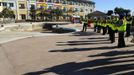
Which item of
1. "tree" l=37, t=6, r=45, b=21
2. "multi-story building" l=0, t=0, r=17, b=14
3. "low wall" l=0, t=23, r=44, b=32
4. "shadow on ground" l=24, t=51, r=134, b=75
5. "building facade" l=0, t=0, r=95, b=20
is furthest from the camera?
"tree" l=37, t=6, r=45, b=21

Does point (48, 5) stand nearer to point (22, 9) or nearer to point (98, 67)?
point (22, 9)

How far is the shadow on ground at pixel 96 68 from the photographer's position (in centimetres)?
1241

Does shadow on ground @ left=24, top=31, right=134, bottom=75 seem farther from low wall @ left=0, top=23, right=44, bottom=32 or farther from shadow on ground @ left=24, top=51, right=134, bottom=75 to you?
low wall @ left=0, top=23, right=44, bottom=32

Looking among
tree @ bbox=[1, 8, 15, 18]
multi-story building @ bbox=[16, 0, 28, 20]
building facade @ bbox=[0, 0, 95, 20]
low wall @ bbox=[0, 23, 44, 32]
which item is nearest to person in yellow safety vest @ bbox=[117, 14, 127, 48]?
low wall @ bbox=[0, 23, 44, 32]

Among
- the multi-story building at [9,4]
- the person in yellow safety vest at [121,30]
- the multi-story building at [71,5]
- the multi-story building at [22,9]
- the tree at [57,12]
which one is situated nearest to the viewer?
the person in yellow safety vest at [121,30]

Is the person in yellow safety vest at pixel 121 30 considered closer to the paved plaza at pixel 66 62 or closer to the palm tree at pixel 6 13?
the paved plaza at pixel 66 62

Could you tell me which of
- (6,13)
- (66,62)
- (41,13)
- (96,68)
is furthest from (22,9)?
(96,68)

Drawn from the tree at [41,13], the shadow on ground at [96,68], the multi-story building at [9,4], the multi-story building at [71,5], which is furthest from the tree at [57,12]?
the shadow on ground at [96,68]

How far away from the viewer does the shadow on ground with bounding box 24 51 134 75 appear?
12414 mm

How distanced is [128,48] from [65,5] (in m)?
100

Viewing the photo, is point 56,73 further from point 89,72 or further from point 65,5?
point 65,5

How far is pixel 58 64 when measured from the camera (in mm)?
14664

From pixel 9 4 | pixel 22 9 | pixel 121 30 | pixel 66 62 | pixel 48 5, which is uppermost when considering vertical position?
pixel 9 4

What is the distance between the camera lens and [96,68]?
43.1ft
